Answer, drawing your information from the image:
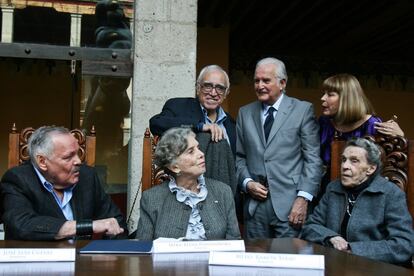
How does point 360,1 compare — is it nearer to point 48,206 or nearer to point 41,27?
point 41,27

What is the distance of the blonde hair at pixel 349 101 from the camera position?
294 centimetres

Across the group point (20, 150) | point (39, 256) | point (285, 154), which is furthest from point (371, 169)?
point (20, 150)

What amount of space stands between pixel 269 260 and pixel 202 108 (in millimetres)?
1461

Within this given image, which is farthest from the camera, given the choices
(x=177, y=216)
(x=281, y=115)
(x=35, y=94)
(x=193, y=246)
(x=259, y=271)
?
(x=35, y=94)

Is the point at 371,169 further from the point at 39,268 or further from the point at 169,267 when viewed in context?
the point at 39,268

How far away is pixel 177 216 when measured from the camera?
2.40 meters

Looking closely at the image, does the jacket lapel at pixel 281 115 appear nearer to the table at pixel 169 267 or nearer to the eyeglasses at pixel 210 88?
the eyeglasses at pixel 210 88

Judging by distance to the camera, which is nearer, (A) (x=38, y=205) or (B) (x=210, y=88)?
(A) (x=38, y=205)

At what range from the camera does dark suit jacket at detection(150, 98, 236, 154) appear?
2.85 m

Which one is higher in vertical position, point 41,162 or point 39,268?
point 41,162

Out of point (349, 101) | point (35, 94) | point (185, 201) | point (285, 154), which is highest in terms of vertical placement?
point (35, 94)

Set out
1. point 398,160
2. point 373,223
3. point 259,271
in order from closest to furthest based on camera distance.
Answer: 1. point 259,271
2. point 373,223
3. point 398,160

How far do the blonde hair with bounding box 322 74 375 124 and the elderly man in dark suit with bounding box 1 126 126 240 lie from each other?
4.23 ft

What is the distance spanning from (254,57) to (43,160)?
7.09m
